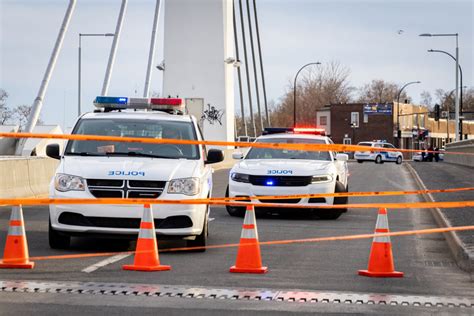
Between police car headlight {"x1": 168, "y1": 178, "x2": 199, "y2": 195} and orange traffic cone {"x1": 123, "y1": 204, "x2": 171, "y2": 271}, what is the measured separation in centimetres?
115

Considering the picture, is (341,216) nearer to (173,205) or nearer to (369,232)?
(369,232)

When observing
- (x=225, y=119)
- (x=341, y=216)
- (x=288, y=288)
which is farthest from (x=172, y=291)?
(x=225, y=119)

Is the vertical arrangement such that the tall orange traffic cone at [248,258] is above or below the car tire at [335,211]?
above

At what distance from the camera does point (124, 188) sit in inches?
465

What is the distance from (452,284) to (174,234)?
3.42 metres

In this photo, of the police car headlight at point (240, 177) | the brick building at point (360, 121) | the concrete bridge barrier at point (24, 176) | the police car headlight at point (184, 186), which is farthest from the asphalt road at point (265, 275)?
the brick building at point (360, 121)

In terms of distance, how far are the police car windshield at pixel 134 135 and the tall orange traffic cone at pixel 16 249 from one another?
225 cm

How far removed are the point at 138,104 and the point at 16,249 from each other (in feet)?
15.2

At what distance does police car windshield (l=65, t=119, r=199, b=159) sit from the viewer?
42.0ft

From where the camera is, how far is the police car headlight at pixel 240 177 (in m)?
17.6

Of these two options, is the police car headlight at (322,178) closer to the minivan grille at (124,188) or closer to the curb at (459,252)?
the curb at (459,252)

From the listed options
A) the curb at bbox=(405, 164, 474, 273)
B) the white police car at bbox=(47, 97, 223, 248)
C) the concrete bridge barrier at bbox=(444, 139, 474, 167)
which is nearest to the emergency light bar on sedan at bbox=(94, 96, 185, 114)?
the white police car at bbox=(47, 97, 223, 248)

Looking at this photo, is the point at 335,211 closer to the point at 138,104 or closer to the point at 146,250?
the point at 138,104

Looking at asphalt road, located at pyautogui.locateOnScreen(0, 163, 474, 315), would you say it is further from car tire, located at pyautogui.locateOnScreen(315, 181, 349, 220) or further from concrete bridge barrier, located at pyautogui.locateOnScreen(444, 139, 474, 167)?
concrete bridge barrier, located at pyautogui.locateOnScreen(444, 139, 474, 167)
